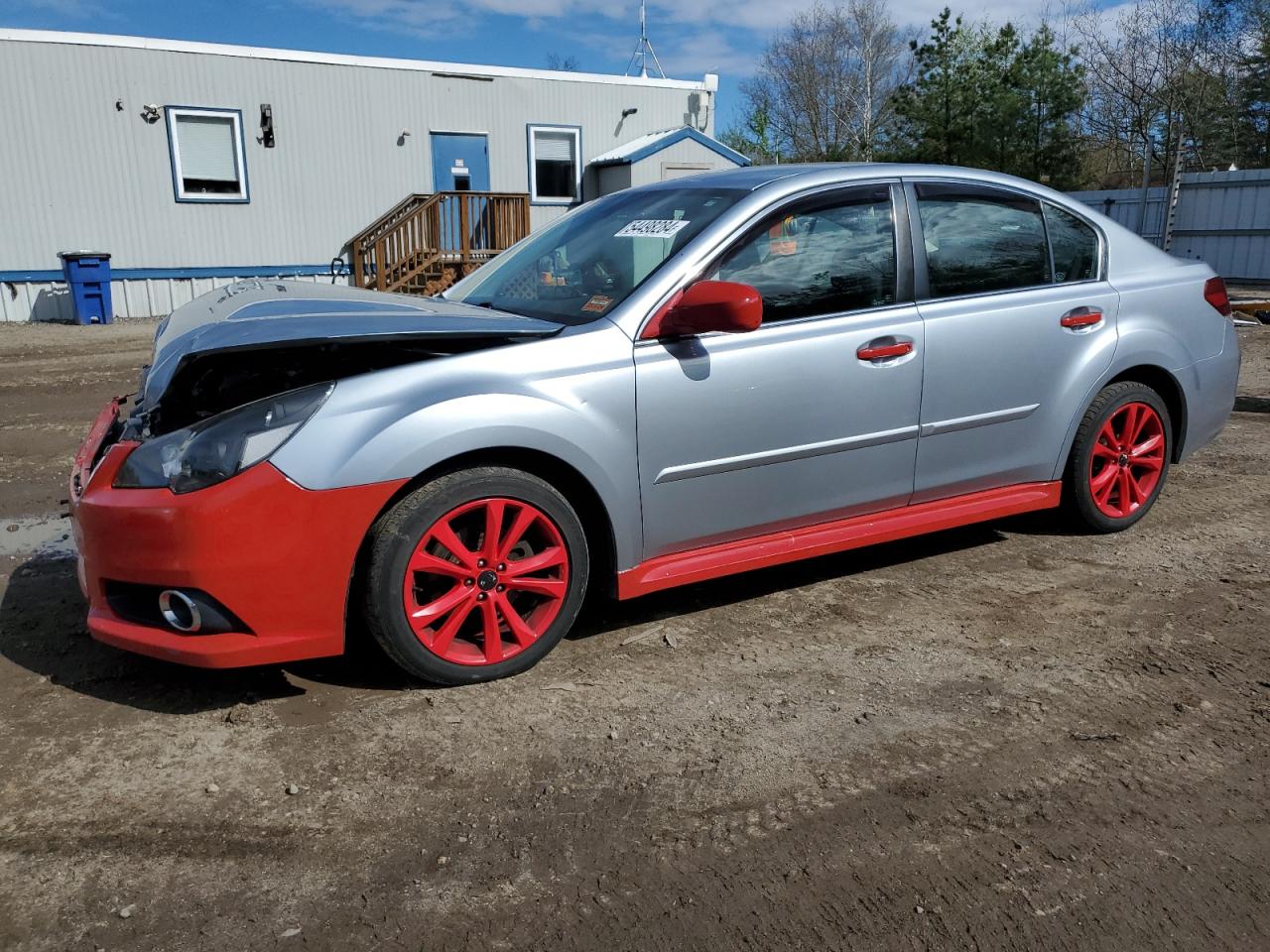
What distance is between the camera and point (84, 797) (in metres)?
2.65

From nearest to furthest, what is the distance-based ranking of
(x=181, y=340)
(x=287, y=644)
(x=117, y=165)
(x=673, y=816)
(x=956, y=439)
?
(x=673, y=816) → (x=287, y=644) → (x=181, y=340) → (x=956, y=439) → (x=117, y=165)

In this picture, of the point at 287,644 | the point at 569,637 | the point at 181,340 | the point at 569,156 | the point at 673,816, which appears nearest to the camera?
the point at 673,816

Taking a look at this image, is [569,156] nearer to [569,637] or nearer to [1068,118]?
[1068,118]

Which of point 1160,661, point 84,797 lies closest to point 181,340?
point 84,797

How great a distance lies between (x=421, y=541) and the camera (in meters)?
3.07

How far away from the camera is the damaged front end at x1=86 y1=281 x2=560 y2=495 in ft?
9.61

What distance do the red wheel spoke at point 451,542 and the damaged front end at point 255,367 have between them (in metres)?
0.50

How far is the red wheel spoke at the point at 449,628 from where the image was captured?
126 inches

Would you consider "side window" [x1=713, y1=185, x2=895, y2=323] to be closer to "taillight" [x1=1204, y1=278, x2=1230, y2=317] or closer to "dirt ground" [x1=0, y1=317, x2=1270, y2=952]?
"dirt ground" [x1=0, y1=317, x2=1270, y2=952]

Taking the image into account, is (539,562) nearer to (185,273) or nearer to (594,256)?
(594,256)

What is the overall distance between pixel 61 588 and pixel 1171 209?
1835 centimetres

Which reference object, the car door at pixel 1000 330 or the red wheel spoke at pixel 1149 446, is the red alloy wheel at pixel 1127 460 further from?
the car door at pixel 1000 330

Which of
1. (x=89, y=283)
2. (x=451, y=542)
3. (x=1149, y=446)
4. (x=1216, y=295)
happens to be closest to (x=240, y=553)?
(x=451, y=542)

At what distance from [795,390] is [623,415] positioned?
67cm
